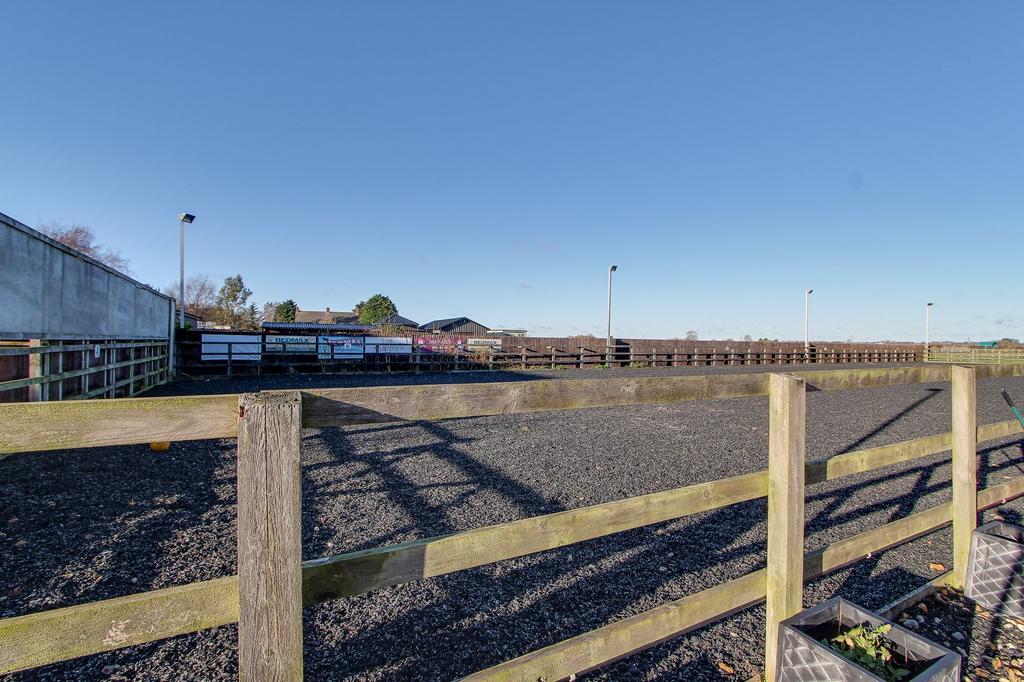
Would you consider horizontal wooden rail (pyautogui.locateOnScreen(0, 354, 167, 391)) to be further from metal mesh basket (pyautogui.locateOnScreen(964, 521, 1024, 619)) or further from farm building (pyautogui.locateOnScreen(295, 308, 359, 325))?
farm building (pyautogui.locateOnScreen(295, 308, 359, 325))

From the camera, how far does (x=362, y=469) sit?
507cm

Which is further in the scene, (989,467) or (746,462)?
(746,462)

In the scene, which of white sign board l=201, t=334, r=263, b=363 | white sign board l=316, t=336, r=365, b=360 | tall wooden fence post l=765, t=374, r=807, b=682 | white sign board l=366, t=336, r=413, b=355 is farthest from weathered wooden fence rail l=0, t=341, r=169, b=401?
white sign board l=366, t=336, r=413, b=355

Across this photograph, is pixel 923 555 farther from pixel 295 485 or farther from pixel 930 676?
pixel 295 485

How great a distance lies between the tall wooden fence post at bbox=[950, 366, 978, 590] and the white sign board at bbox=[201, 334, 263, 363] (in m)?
17.5

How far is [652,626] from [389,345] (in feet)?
59.9

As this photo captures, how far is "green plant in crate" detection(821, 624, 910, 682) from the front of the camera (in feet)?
5.45

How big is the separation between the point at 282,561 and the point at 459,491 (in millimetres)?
3330

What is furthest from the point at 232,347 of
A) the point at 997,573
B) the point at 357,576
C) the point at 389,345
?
the point at 997,573

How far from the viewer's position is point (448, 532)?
11.9ft

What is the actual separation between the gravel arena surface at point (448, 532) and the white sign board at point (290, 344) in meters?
11.2

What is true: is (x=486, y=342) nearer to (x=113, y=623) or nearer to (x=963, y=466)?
(x=963, y=466)

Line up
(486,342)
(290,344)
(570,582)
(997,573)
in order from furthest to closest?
(486,342), (290,344), (570,582), (997,573)

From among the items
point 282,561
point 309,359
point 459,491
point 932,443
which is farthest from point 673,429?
point 309,359
